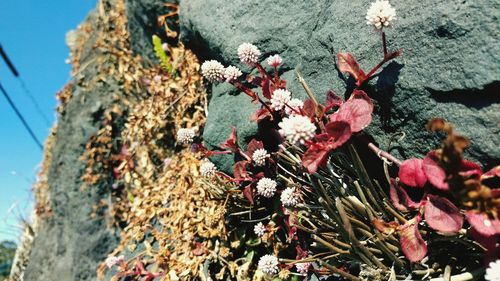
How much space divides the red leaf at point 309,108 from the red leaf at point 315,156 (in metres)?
0.20

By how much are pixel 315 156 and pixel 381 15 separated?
21.1 inches

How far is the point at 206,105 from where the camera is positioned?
2875 millimetres

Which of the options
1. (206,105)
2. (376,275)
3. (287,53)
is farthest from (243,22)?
(376,275)

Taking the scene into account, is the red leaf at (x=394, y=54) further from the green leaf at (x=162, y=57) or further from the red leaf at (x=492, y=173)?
the green leaf at (x=162, y=57)

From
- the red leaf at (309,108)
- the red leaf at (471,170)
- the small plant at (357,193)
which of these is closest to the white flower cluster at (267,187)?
the small plant at (357,193)

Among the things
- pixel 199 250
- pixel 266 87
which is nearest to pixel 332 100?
pixel 266 87

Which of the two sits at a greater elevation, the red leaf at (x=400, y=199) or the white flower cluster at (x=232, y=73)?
the white flower cluster at (x=232, y=73)

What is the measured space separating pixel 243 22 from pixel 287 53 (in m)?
0.34

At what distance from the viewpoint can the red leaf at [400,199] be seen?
1.39 m

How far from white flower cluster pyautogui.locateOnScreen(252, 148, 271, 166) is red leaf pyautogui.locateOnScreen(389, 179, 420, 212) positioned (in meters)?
0.66

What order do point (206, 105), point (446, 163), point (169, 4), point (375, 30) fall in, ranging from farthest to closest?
point (169, 4)
point (206, 105)
point (375, 30)
point (446, 163)

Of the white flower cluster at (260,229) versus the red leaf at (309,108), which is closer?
the red leaf at (309,108)

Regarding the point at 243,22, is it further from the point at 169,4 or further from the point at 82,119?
the point at 82,119

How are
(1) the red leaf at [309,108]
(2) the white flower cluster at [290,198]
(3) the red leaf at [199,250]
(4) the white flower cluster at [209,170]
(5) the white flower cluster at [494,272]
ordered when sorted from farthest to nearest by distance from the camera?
(3) the red leaf at [199,250]
(4) the white flower cluster at [209,170]
(2) the white flower cluster at [290,198]
(1) the red leaf at [309,108]
(5) the white flower cluster at [494,272]
